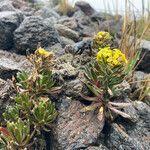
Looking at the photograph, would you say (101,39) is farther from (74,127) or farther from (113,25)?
(113,25)

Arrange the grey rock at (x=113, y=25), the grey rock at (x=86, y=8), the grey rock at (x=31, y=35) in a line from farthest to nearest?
the grey rock at (x=86, y=8), the grey rock at (x=113, y=25), the grey rock at (x=31, y=35)

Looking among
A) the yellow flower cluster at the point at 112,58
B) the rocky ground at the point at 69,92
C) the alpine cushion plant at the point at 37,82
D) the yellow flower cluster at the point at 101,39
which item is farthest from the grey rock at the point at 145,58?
the alpine cushion plant at the point at 37,82

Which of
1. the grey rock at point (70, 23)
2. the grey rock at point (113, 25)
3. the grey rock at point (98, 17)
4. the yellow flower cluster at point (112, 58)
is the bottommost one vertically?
the grey rock at point (98, 17)

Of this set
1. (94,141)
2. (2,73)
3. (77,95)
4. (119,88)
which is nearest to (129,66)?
(119,88)

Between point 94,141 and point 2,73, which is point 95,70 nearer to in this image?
point 94,141

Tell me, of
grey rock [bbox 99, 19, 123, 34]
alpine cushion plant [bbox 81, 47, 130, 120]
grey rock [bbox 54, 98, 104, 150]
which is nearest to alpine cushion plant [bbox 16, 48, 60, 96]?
grey rock [bbox 54, 98, 104, 150]

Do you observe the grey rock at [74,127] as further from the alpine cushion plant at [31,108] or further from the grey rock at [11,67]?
the grey rock at [11,67]
